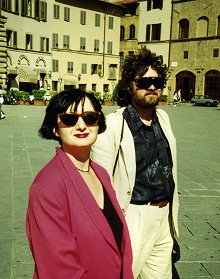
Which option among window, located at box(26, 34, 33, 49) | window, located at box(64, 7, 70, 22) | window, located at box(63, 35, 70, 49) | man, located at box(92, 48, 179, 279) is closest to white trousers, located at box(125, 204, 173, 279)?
man, located at box(92, 48, 179, 279)

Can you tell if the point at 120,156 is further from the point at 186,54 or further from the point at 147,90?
the point at 186,54

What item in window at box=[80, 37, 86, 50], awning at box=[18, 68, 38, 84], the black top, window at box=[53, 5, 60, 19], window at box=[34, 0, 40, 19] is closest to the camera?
the black top

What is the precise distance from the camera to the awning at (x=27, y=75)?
38.9 metres

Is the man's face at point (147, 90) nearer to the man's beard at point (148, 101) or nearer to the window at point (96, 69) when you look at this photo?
the man's beard at point (148, 101)

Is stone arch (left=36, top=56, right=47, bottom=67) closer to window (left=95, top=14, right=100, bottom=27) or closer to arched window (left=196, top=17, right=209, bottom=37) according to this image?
window (left=95, top=14, right=100, bottom=27)

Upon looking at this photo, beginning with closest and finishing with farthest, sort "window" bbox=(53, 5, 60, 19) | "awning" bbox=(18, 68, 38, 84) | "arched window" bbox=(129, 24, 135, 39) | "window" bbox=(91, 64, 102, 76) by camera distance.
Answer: "awning" bbox=(18, 68, 38, 84) < "window" bbox=(53, 5, 60, 19) < "window" bbox=(91, 64, 102, 76) < "arched window" bbox=(129, 24, 135, 39)

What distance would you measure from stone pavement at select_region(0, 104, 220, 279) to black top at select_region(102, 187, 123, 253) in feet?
6.52

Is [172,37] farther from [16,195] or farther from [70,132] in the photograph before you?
[70,132]

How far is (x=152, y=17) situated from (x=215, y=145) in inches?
1577

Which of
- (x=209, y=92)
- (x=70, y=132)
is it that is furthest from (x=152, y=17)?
(x=70, y=132)

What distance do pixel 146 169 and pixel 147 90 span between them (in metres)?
0.57

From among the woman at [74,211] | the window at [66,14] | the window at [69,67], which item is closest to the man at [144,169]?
the woman at [74,211]

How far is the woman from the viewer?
5.06 ft

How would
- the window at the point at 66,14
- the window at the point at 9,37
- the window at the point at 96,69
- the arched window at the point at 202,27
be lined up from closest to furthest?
the window at the point at 9,37 < the window at the point at 66,14 < the arched window at the point at 202,27 < the window at the point at 96,69
